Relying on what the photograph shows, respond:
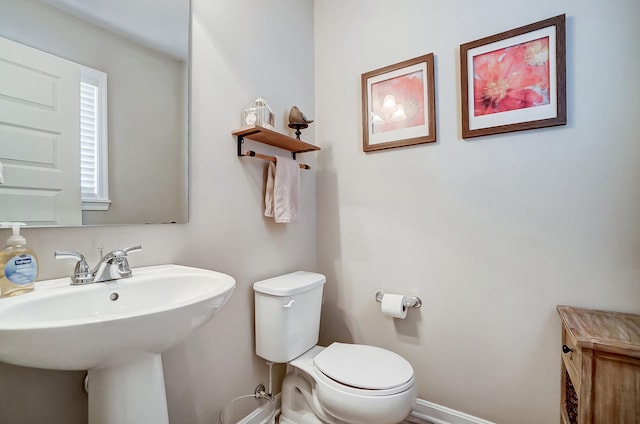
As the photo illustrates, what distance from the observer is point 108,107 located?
1034 mm

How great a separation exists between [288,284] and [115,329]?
86 cm

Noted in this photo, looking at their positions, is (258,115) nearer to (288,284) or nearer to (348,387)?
(288,284)

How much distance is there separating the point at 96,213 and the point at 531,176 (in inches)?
69.2

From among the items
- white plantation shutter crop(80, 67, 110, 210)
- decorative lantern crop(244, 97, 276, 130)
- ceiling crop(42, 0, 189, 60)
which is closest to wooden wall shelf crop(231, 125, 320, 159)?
decorative lantern crop(244, 97, 276, 130)

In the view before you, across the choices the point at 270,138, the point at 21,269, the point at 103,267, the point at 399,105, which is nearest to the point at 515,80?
the point at 399,105

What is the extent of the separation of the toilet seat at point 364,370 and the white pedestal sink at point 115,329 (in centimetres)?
62

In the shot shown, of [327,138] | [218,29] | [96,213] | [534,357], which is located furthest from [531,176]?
[96,213]

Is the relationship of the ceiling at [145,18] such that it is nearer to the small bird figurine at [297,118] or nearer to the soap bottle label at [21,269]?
the small bird figurine at [297,118]

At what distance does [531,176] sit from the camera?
1.32 metres

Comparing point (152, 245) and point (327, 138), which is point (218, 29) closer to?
point (327, 138)

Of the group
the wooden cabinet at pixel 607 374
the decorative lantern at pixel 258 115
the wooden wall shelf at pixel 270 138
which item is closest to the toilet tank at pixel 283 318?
the wooden wall shelf at pixel 270 138

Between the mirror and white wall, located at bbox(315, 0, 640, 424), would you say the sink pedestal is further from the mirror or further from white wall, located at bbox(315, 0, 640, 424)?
white wall, located at bbox(315, 0, 640, 424)

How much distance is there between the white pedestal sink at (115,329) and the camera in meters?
0.58

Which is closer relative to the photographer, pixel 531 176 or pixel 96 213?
pixel 96 213
